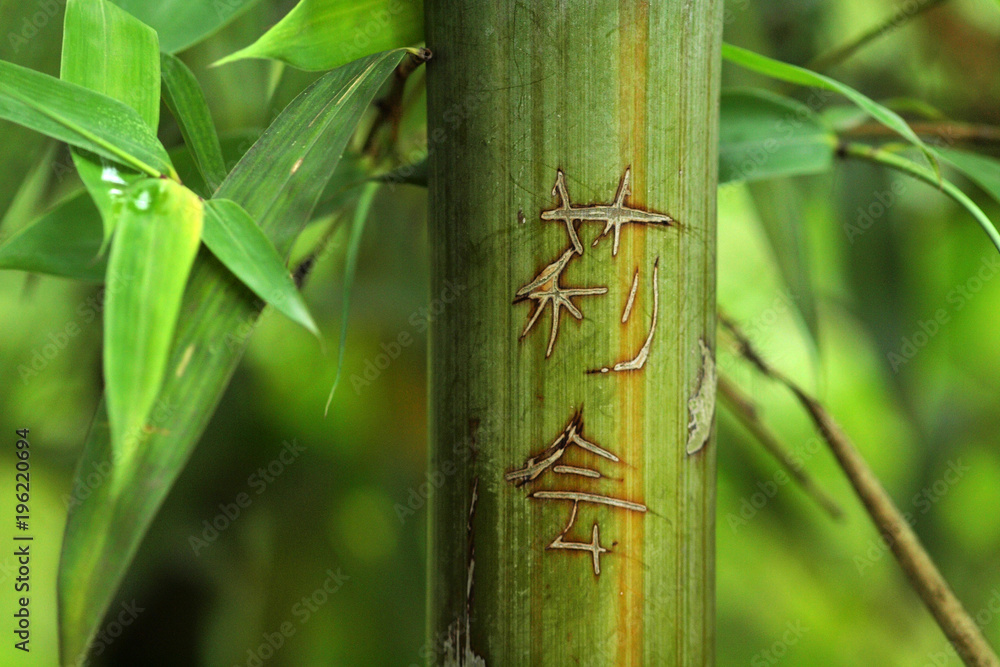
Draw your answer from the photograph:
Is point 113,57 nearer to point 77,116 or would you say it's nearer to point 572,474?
point 77,116

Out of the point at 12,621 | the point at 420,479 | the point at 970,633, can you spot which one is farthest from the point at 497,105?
the point at 12,621

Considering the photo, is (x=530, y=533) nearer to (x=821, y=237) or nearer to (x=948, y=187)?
(x=948, y=187)

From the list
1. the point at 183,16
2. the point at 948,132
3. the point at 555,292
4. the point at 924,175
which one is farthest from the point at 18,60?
the point at 948,132

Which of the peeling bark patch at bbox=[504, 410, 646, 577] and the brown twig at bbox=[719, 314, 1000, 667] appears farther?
the brown twig at bbox=[719, 314, 1000, 667]

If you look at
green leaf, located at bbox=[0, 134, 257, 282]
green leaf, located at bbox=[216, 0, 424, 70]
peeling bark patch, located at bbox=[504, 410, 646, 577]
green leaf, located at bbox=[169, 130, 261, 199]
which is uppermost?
green leaf, located at bbox=[216, 0, 424, 70]

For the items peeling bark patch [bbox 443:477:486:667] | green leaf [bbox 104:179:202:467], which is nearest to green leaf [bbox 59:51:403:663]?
green leaf [bbox 104:179:202:467]

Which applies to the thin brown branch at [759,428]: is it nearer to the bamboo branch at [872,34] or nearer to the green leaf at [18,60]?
the bamboo branch at [872,34]

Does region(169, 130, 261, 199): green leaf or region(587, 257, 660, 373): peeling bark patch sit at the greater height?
region(169, 130, 261, 199): green leaf

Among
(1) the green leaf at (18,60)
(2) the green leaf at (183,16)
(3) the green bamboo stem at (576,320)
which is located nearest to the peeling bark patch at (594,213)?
(3) the green bamboo stem at (576,320)

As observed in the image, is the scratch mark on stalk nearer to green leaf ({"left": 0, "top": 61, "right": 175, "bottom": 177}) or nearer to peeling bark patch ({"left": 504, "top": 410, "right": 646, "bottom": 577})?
peeling bark patch ({"left": 504, "top": 410, "right": 646, "bottom": 577})
